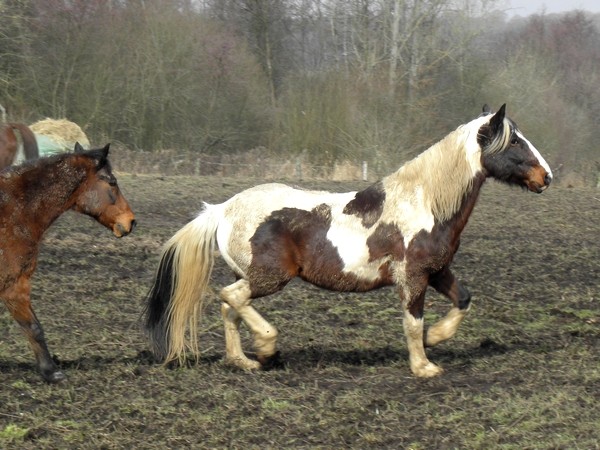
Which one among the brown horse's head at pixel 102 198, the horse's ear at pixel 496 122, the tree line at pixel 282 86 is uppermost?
the horse's ear at pixel 496 122

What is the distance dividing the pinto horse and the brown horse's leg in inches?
31.1

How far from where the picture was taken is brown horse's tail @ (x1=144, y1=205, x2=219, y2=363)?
6.50m

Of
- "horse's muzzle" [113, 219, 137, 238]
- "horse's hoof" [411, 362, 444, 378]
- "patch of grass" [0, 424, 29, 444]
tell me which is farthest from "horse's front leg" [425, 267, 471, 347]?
"patch of grass" [0, 424, 29, 444]

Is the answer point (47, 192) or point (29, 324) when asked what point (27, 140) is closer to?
point (47, 192)

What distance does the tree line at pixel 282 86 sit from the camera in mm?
27688

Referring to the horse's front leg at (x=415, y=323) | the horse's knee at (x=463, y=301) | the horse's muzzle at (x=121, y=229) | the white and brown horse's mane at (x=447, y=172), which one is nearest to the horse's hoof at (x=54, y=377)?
the horse's muzzle at (x=121, y=229)

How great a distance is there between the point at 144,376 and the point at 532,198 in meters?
14.7

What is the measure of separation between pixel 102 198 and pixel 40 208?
17.6 inches

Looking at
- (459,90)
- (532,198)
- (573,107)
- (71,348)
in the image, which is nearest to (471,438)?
(71,348)

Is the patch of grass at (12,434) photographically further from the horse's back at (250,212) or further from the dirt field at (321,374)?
the horse's back at (250,212)

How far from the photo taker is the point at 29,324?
603cm

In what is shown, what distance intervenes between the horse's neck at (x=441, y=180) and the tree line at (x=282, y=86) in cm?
1908

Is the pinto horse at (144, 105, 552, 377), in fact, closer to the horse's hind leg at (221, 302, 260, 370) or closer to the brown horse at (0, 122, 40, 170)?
the horse's hind leg at (221, 302, 260, 370)

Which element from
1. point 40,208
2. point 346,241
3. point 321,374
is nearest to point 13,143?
point 40,208
